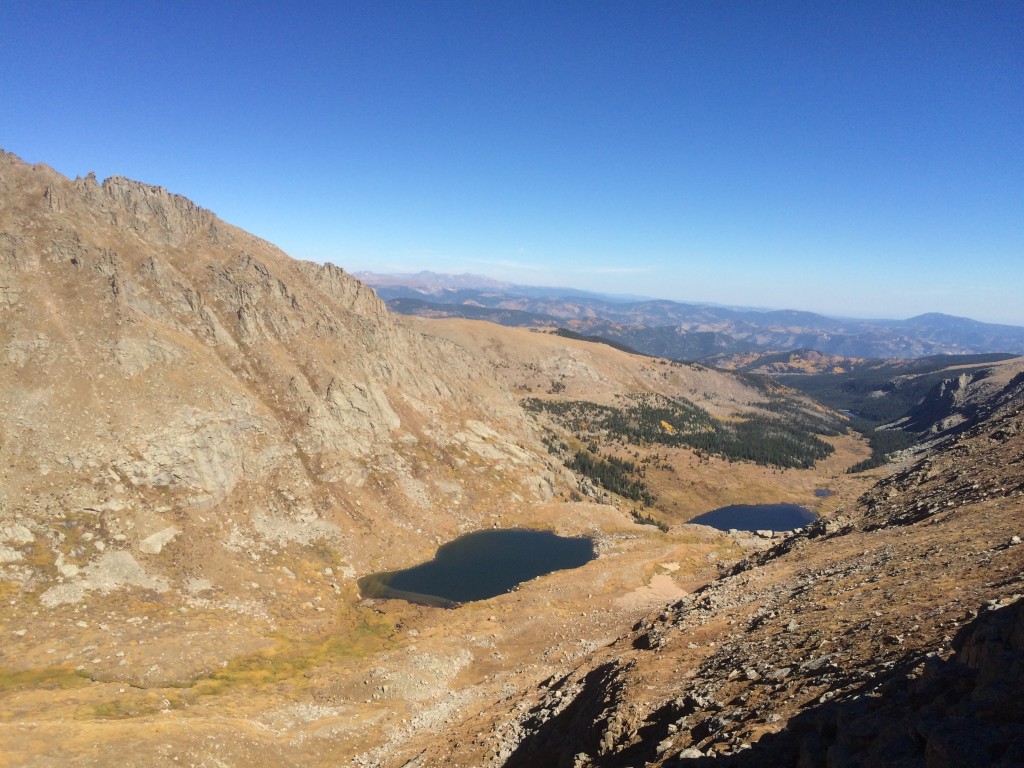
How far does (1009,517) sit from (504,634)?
4930 centimetres

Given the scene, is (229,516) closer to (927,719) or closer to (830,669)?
(830,669)

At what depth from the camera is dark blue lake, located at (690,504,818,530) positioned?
142 meters

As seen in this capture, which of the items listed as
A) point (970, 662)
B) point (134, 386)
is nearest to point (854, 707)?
point (970, 662)

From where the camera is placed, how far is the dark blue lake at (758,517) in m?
142

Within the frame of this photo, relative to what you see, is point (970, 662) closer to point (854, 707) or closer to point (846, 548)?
point (854, 707)

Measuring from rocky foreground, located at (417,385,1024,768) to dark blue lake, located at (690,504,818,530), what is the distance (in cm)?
9239

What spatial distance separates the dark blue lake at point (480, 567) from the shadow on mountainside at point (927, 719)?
55.3 m

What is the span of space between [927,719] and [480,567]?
75.2m

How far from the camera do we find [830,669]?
916 inches

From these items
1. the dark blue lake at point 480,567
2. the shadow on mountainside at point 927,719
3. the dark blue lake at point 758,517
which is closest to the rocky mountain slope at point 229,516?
the dark blue lake at point 480,567

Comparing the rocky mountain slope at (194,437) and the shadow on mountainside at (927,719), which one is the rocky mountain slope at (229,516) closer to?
the rocky mountain slope at (194,437)

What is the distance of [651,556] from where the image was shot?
85.4 metres

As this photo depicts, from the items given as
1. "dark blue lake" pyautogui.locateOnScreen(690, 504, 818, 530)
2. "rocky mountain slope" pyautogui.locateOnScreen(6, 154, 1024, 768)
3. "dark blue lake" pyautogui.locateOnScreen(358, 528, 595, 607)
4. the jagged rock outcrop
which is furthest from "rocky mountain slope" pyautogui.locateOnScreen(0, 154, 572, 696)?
"dark blue lake" pyautogui.locateOnScreen(690, 504, 818, 530)

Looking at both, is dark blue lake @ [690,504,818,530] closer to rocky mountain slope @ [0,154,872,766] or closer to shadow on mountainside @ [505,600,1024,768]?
rocky mountain slope @ [0,154,872,766]
